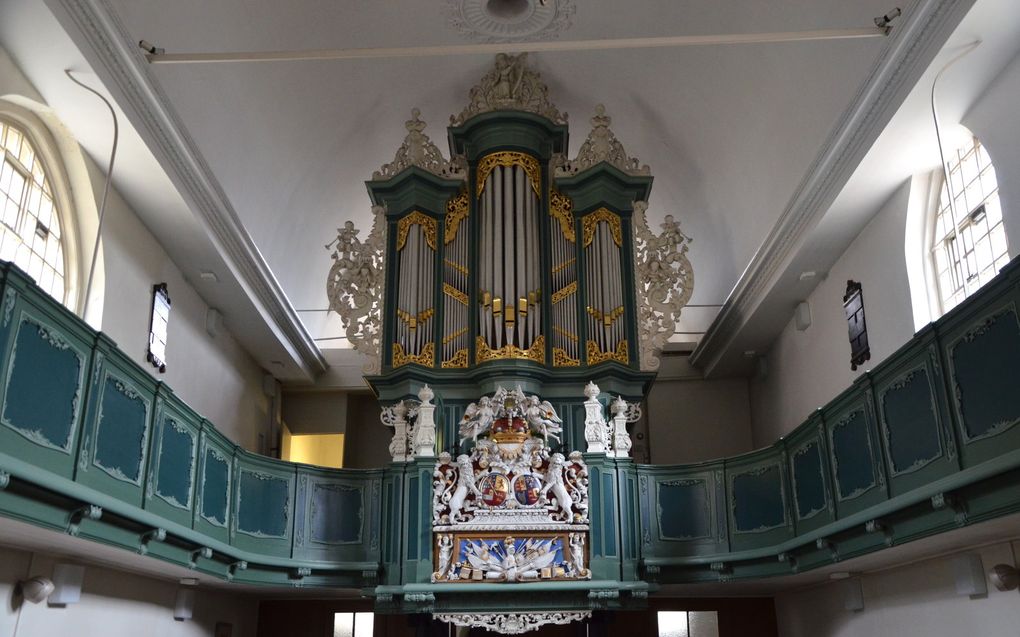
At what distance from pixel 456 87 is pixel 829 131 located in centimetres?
750

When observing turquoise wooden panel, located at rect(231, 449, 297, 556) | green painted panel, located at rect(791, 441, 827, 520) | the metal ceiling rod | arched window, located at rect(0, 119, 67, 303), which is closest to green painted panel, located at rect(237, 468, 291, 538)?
turquoise wooden panel, located at rect(231, 449, 297, 556)

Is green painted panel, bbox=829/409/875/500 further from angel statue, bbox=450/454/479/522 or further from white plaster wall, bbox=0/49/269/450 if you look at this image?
white plaster wall, bbox=0/49/269/450

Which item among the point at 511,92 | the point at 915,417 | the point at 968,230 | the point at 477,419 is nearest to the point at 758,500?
the point at 477,419

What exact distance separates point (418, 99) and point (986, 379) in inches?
467

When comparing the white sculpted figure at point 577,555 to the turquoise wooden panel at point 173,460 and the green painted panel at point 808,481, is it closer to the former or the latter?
the green painted panel at point 808,481

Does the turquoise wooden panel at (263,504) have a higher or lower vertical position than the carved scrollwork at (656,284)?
lower

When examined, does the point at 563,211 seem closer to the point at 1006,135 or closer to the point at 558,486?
the point at 558,486

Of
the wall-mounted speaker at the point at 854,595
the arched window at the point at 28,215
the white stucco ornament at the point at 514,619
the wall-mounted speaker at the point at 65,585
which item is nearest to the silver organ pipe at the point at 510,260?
the white stucco ornament at the point at 514,619

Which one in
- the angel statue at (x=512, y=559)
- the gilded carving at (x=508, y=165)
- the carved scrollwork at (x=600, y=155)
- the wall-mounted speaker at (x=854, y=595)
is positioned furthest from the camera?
the gilded carving at (x=508, y=165)

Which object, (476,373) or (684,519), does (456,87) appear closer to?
(476,373)

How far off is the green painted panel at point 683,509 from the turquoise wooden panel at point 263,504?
5240 millimetres

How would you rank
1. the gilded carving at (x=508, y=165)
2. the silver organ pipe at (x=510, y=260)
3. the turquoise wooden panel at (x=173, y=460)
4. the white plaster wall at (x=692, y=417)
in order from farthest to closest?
1. the white plaster wall at (x=692, y=417)
2. the gilded carving at (x=508, y=165)
3. the silver organ pipe at (x=510, y=260)
4. the turquoise wooden panel at (x=173, y=460)

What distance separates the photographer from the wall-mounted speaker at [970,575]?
9891 mm

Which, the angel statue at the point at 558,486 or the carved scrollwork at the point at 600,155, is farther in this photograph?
the carved scrollwork at the point at 600,155
